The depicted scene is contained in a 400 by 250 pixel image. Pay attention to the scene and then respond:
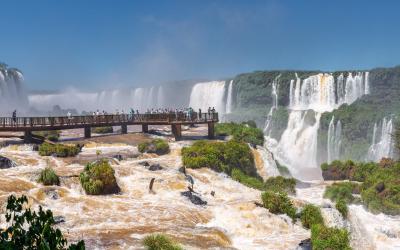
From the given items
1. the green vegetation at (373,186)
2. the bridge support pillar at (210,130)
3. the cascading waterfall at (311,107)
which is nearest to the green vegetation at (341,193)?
the green vegetation at (373,186)

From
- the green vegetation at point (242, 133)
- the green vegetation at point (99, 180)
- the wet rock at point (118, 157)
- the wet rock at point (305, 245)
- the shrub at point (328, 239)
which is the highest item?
the green vegetation at point (242, 133)

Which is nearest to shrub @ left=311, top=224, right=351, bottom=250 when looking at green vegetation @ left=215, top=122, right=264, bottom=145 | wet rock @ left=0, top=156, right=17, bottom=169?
wet rock @ left=0, top=156, right=17, bottom=169

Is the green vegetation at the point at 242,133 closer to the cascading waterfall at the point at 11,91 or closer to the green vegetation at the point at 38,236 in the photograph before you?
the green vegetation at the point at 38,236

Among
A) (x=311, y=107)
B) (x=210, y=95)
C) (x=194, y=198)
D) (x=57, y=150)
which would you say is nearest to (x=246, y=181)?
(x=194, y=198)

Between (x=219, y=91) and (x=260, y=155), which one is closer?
(x=260, y=155)

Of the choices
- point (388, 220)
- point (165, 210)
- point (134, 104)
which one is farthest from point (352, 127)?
point (134, 104)

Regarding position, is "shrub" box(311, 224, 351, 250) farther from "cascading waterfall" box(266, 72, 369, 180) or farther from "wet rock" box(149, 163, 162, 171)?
"cascading waterfall" box(266, 72, 369, 180)

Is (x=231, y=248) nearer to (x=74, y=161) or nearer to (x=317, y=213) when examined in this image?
(x=317, y=213)
